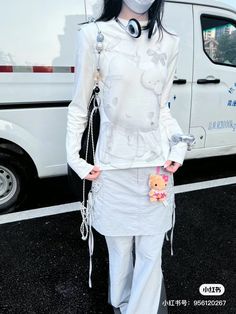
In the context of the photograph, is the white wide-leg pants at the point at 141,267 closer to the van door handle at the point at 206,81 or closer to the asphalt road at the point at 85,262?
the asphalt road at the point at 85,262

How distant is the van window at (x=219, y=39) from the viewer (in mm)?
3400

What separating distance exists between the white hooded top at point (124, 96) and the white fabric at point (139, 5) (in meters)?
0.07

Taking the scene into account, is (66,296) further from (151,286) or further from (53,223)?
(53,223)

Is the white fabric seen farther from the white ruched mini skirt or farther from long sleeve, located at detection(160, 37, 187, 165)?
the white ruched mini skirt

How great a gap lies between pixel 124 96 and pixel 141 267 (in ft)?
2.77

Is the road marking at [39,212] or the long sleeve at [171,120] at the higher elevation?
the long sleeve at [171,120]

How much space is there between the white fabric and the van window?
222cm

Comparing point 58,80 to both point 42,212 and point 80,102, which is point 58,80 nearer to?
point 42,212

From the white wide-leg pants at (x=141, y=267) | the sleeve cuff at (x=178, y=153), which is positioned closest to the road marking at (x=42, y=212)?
the white wide-leg pants at (x=141, y=267)

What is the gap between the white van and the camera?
8.67 ft

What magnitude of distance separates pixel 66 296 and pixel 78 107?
1246mm

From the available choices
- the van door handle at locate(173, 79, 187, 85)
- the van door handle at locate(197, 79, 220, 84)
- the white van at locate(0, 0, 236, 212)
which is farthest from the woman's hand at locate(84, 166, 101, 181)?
the van door handle at locate(197, 79, 220, 84)

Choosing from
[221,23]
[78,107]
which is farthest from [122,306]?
[221,23]

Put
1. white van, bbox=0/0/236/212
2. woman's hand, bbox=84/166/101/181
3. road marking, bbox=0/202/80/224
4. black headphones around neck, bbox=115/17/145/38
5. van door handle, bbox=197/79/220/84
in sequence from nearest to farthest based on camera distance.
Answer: black headphones around neck, bbox=115/17/145/38, woman's hand, bbox=84/166/101/181, white van, bbox=0/0/236/212, road marking, bbox=0/202/80/224, van door handle, bbox=197/79/220/84
